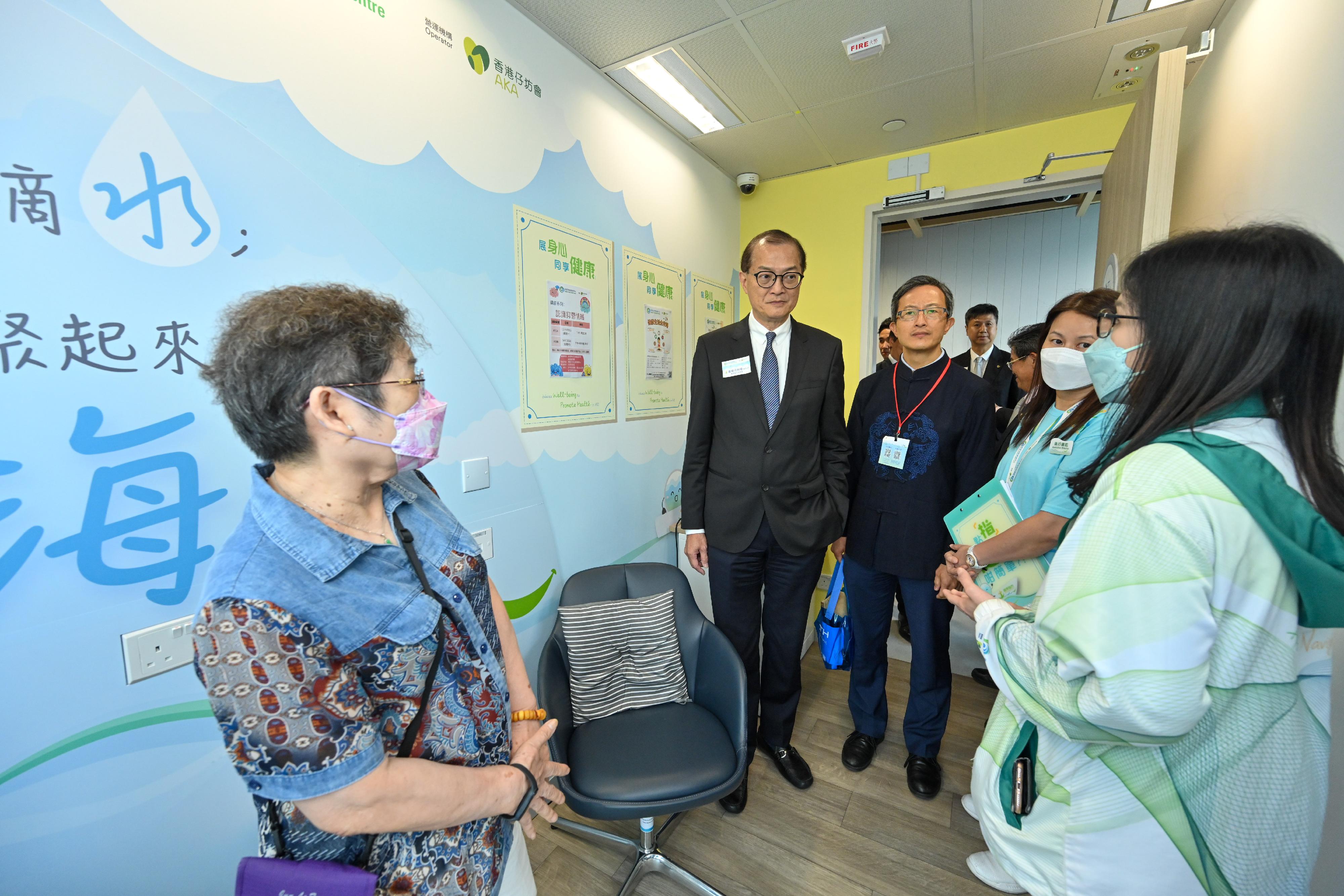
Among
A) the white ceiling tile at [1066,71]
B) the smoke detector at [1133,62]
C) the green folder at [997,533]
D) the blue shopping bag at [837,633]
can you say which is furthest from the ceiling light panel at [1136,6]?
the blue shopping bag at [837,633]

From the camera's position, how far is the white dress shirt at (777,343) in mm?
1852

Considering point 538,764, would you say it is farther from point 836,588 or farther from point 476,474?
point 836,588

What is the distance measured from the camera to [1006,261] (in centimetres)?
462

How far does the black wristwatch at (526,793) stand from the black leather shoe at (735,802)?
1171 mm

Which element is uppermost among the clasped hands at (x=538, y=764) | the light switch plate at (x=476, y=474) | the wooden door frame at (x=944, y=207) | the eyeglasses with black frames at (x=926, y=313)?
the wooden door frame at (x=944, y=207)

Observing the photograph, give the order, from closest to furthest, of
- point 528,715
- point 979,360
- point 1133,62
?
point 528,715, point 1133,62, point 979,360

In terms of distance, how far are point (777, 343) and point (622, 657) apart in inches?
48.7

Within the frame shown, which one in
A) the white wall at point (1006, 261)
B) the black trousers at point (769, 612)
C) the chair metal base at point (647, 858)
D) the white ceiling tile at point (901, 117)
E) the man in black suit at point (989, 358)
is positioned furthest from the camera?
the white wall at point (1006, 261)

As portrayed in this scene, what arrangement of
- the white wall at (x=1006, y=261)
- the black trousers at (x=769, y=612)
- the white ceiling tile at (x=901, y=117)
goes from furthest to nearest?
the white wall at (x=1006, y=261) < the white ceiling tile at (x=901, y=117) < the black trousers at (x=769, y=612)

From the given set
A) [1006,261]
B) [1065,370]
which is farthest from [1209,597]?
[1006,261]

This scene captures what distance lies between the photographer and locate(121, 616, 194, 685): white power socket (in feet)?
3.27

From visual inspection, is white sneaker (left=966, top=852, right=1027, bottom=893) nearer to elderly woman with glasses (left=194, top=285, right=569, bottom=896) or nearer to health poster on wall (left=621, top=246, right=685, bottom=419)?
elderly woman with glasses (left=194, top=285, right=569, bottom=896)

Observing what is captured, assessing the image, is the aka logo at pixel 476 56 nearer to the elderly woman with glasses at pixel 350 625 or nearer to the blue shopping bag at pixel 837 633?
the elderly woman with glasses at pixel 350 625

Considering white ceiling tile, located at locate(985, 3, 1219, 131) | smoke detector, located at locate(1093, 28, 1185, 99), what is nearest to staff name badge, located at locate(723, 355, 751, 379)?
white ceiling tile, located at locate(985, 3, 1219, 131)
